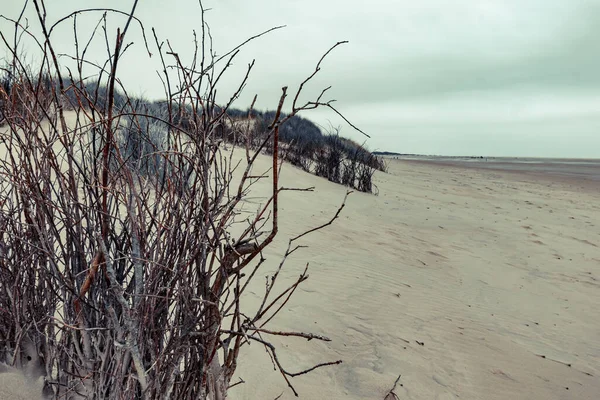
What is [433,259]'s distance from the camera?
4.92 metres

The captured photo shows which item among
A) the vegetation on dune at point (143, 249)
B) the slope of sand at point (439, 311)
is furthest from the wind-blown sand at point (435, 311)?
the vegetation on dune at point (143, 249)

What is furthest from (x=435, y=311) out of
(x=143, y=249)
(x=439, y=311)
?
(x=143, y=249)

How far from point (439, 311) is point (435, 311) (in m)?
0.04

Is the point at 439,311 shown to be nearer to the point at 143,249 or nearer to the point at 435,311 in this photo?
the point at 435,311

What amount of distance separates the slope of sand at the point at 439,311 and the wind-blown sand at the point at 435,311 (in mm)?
11

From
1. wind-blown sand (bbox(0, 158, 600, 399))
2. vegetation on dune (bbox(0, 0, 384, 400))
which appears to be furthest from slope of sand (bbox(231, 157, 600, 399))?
vegetation on dune (bbox(0, 0, 384, 400))

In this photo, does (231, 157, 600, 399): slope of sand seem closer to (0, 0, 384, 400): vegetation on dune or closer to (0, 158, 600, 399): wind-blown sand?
(0, 158, 600, 399): wind-blown sand

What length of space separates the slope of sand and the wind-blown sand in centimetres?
1

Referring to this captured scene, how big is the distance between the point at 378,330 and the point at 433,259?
2.17 meters

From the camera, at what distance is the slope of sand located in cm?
246

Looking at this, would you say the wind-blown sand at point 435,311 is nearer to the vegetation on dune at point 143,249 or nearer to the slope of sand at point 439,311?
the slope of sand at point 439,311

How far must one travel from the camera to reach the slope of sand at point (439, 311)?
2.46 metres

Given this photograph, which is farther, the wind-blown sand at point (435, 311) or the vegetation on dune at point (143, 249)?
the wind-blown sand at point (435, 311)

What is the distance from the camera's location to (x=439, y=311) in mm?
3496
